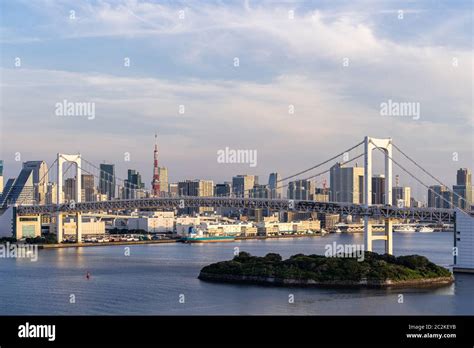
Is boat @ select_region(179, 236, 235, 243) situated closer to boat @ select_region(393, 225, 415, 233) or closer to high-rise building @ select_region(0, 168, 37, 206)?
high-rise building @ select_region(0, 168, 37, 206)

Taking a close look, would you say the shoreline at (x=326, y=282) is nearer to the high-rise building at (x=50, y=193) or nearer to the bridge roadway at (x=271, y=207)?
the bridge roadway at (x=271, y=207)

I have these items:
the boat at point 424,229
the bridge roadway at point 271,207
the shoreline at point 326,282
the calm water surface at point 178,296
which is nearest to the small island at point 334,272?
the shoreline at point 326,282

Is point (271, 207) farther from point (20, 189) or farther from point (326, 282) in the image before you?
point (20, 189)

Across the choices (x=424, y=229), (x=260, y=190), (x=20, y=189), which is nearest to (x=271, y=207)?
(x=260, y=190)

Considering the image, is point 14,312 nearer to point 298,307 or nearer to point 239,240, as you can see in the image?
point 298,307

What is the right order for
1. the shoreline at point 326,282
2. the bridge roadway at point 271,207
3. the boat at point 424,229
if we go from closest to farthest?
the shoreline at point 326,282 < the bridge roadway at point 271,207 < the boat at point 424,229

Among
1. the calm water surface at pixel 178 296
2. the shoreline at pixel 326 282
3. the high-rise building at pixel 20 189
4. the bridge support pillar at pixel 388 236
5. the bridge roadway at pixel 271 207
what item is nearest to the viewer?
the calm water surface at pixel 178 296
